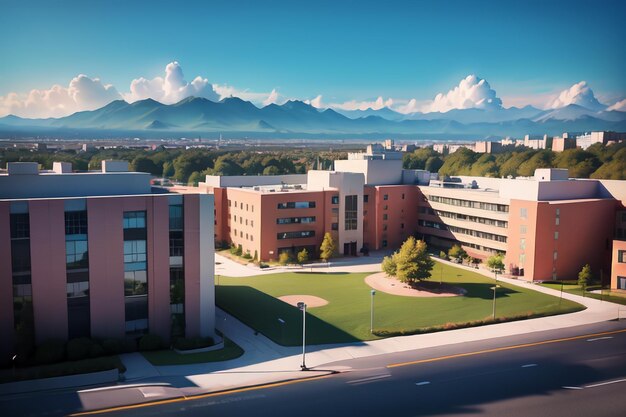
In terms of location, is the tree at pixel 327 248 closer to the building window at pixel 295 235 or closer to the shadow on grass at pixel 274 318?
the building window at pixel 295 235

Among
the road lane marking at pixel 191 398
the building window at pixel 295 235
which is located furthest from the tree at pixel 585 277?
the road lane marking at pixel 191 398

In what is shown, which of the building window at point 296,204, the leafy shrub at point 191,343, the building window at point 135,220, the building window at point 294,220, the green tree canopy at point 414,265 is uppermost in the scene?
the building window at point 135,220

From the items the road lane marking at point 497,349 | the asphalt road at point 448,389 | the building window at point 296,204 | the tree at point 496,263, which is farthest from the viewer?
the building window at point 296,204

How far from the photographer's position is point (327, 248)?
61.0m

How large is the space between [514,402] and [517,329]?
42.5 feet

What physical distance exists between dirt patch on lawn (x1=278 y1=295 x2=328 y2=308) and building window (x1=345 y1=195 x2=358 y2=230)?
21.1 meters


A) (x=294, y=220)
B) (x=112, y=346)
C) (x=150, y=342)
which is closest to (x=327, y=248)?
(x=294, y=220)

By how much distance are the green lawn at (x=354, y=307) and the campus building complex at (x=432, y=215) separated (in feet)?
23.3

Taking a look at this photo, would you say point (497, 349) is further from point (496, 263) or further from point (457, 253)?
point (457, 253)

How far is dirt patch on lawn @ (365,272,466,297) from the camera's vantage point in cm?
4697

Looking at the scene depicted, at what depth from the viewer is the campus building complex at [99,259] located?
29734 mm

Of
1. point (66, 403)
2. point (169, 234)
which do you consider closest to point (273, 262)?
point (169, 234)

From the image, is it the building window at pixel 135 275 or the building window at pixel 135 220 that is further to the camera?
the building window at pixel 135 220

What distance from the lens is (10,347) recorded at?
29.1 meters
